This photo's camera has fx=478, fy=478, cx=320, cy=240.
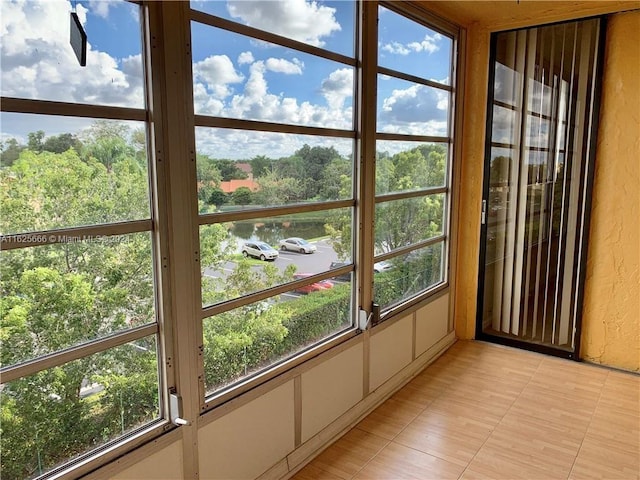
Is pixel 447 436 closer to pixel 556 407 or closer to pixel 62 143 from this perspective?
pixel 556 407

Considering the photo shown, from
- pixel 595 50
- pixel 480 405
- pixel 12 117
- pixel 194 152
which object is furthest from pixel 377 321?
pixel 595 50

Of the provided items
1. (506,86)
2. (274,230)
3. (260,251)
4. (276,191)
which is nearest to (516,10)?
(506,86)

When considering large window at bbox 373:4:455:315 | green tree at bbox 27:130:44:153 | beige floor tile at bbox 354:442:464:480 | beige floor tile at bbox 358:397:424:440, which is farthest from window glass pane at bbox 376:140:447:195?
green tree at bbox 27:130:44:153

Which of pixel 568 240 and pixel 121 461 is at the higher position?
pixel 568 240

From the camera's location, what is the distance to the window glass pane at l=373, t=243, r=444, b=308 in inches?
122

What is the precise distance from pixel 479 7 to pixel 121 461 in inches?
132

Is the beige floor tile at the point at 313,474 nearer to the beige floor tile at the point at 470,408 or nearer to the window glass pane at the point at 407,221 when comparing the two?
the beige floor tile at the point at 470,408

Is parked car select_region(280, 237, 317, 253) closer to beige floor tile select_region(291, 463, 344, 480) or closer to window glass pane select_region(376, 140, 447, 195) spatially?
window glass pane select_region(376, 140, 447, 195)

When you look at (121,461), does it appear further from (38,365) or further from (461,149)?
(461,149)

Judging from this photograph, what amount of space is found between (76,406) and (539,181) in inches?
136

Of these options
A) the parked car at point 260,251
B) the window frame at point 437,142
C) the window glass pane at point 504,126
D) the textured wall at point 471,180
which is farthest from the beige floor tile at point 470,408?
the window glass pane at point 504,126

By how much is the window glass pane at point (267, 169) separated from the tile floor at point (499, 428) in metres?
1.37

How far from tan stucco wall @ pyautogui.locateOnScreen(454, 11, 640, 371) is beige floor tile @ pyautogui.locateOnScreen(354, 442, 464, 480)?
6.21 feet

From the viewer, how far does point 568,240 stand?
3623mm
